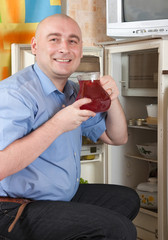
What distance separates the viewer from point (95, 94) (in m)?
1.47

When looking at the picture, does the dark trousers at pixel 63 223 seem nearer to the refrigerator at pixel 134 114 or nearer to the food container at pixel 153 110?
the refrigerator at pixel 134 114

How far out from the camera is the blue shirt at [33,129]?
1.41 metres

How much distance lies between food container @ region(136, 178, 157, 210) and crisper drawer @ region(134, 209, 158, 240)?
0.05m

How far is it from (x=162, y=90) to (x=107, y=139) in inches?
19.4

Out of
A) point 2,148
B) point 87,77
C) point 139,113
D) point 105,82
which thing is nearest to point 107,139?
point 105,82

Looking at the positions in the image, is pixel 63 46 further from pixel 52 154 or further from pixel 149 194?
pixel 149 194

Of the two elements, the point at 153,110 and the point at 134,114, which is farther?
the point at 134,114

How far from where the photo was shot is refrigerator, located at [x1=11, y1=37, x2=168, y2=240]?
87.4 inches

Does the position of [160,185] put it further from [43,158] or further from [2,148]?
[2,148]

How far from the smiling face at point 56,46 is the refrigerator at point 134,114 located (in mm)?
698

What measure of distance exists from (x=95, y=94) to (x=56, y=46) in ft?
0.96

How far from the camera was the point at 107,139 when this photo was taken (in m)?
1.89

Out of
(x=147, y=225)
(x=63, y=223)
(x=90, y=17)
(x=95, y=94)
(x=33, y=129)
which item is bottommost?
(x=147, y=225)

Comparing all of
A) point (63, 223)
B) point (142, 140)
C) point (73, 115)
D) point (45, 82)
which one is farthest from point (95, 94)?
point (142, 140)
